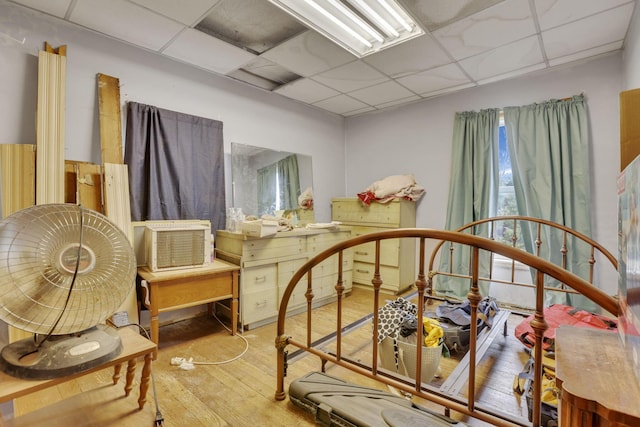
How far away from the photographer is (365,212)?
13.2ft

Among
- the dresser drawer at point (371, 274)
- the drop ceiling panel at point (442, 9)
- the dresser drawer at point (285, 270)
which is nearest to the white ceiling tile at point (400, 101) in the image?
the drop ceiling panel at point (442, 9)

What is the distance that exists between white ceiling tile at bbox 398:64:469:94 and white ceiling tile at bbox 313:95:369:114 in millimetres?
745

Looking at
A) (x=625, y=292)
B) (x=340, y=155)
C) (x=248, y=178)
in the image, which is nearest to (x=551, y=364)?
(x=625, y=292)

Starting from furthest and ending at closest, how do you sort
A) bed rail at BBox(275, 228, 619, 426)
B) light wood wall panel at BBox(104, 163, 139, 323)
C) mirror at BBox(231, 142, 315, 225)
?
mirror at BBox(231, 142, 315, 225)
light wood wall panel at BBox(104, 163, 139, 323)
bed rail at BBox(275, 228, 619, 426)

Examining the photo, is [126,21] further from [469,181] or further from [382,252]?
[469,181]

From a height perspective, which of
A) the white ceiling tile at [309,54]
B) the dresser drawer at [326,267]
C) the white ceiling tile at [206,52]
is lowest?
the dresser drawer at [326,267]

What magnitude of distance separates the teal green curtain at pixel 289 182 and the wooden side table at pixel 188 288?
3.84ft

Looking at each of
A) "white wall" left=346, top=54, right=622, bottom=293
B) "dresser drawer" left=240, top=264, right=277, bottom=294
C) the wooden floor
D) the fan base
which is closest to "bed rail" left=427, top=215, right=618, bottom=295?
"white wall" left=346, top=54, right=622, bottom=293

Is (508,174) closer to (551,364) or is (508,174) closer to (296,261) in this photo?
(551,364)

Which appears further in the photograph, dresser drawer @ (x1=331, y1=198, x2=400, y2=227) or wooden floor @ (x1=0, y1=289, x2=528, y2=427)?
dresser drawer @ (x1=331, y1=198, x2=400, y2=227)

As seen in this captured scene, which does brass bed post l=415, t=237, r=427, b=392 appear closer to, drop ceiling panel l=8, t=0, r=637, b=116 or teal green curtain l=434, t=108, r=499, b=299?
drop ceiling panel l=8, t=0, r=637, b=116

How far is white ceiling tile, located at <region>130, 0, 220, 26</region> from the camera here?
195 centimetres

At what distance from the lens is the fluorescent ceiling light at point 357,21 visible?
202 centimetres

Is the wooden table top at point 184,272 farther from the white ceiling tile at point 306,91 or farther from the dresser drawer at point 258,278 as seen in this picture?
the white ceiling tile at point 306,91
